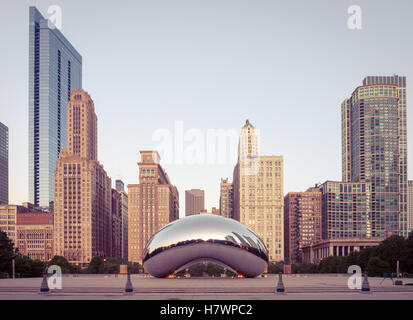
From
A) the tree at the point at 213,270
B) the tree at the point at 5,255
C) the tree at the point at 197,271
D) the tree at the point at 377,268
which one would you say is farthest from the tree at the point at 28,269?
the tree at the point at 213,270

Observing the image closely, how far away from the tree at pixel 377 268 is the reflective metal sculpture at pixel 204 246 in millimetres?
25756

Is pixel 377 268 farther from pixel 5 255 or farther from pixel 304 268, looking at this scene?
pixel 304 268

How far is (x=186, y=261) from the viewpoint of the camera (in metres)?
49.3

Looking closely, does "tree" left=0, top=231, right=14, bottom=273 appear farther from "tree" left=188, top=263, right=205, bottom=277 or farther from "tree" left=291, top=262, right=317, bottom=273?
"tree" left=291, top=262, right=317, bottom=273

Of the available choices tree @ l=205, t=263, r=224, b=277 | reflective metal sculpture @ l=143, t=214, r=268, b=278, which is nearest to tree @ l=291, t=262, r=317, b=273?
tree @ l=205, t=263, r=224, b=277

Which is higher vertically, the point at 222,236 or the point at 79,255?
the point at 222,236

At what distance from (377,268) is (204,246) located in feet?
113

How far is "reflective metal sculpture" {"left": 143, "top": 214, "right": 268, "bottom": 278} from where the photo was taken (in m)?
47.7

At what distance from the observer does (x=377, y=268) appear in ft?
234

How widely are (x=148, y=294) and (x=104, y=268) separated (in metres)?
89.0

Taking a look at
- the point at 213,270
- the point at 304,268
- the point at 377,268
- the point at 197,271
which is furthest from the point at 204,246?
the point at 304,268
